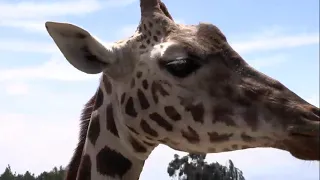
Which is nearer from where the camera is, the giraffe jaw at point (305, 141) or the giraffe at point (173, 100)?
the giraffe jaw at point (305, 141)

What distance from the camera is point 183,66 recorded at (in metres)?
4.11

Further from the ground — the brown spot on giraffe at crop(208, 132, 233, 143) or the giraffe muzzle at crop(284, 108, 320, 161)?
the brown spot on giraffe at crop(208, 132, 233, 143)

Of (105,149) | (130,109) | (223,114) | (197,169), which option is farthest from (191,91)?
(197,169)

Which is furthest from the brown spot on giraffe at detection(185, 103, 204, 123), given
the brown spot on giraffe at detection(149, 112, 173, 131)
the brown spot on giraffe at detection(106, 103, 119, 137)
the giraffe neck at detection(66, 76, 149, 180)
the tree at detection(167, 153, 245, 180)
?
the tree at detection(167, 153, 245, 180)

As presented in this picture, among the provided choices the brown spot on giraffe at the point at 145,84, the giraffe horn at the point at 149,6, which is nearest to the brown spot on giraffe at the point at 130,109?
the brown spot on giraffe at the point at 145,84

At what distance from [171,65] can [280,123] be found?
0.89 meters

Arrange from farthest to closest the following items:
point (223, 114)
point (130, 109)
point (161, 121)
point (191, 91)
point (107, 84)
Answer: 1. point (107, 84)
2. point (130, 109)
3. point (161, 121)
4. point (191, 91)
5. point (223, 114)

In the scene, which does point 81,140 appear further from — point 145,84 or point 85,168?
point 145,84

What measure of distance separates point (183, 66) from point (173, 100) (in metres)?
0.25

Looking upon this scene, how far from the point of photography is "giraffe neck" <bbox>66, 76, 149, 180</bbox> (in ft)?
14.5

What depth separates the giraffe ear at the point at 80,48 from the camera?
14.0ft

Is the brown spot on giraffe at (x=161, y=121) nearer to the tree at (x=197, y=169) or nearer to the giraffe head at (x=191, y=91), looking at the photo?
the giraffe head at (x=191, y=91)

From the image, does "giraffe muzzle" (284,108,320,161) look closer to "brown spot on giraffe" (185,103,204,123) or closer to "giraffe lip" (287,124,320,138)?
"giraffe lip" (287,124,320,138)

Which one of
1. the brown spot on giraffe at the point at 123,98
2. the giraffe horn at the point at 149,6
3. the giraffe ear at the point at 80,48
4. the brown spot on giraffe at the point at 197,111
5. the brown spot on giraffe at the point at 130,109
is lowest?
the brown spot on giraffe at the point at 197,111
